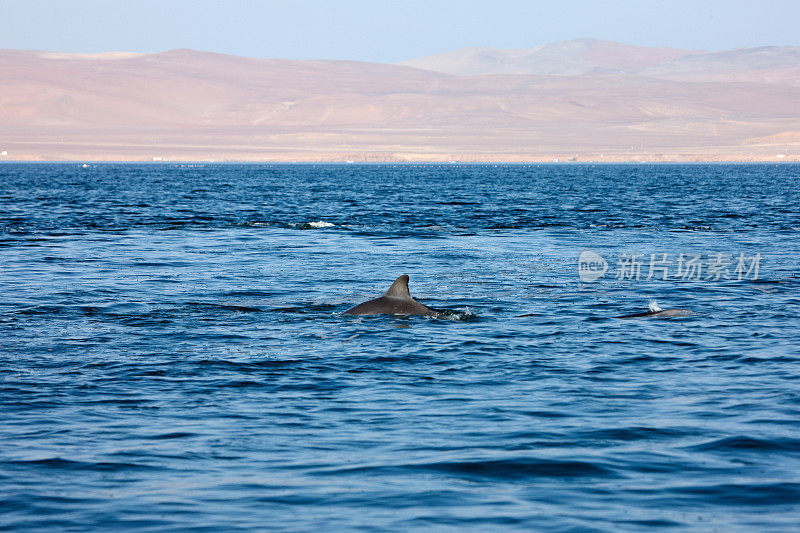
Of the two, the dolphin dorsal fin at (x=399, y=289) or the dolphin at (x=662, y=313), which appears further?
the dolphin at (x=662, y=313)

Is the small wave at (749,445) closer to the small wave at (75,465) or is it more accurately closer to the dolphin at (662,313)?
the small wave at (75,465)

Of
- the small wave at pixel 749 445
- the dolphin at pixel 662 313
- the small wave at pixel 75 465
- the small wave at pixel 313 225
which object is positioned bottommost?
the small wave at pixel 75 465

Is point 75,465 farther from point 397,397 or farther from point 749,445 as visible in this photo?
point 749,445

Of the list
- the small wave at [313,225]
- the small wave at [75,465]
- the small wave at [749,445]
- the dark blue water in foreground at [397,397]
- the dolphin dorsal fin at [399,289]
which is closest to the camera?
the dark blue water in foreground at [397,397]

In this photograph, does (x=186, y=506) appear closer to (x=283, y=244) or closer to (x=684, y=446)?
(x=684, y=446)

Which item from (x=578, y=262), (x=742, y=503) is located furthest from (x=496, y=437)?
(x=578, y=262)

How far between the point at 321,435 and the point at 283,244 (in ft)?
89.6

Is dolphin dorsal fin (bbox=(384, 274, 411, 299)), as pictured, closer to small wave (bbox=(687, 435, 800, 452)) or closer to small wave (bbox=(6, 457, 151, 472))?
small wave (bbox=(687, 435, 800, 452))

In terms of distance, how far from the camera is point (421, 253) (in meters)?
35.0

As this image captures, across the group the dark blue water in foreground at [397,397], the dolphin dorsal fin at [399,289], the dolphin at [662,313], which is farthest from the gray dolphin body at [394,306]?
the dolphin at [662,313]

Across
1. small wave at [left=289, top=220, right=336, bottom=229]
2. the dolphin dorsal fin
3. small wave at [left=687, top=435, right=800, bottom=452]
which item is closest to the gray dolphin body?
the dolphin dorsal fin

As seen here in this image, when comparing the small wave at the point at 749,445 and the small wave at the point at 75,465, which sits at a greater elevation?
the small wave at the point at 749,445

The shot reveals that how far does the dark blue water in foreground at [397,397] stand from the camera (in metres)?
9.96

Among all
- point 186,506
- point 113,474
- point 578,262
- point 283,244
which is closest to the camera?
point 186,506
